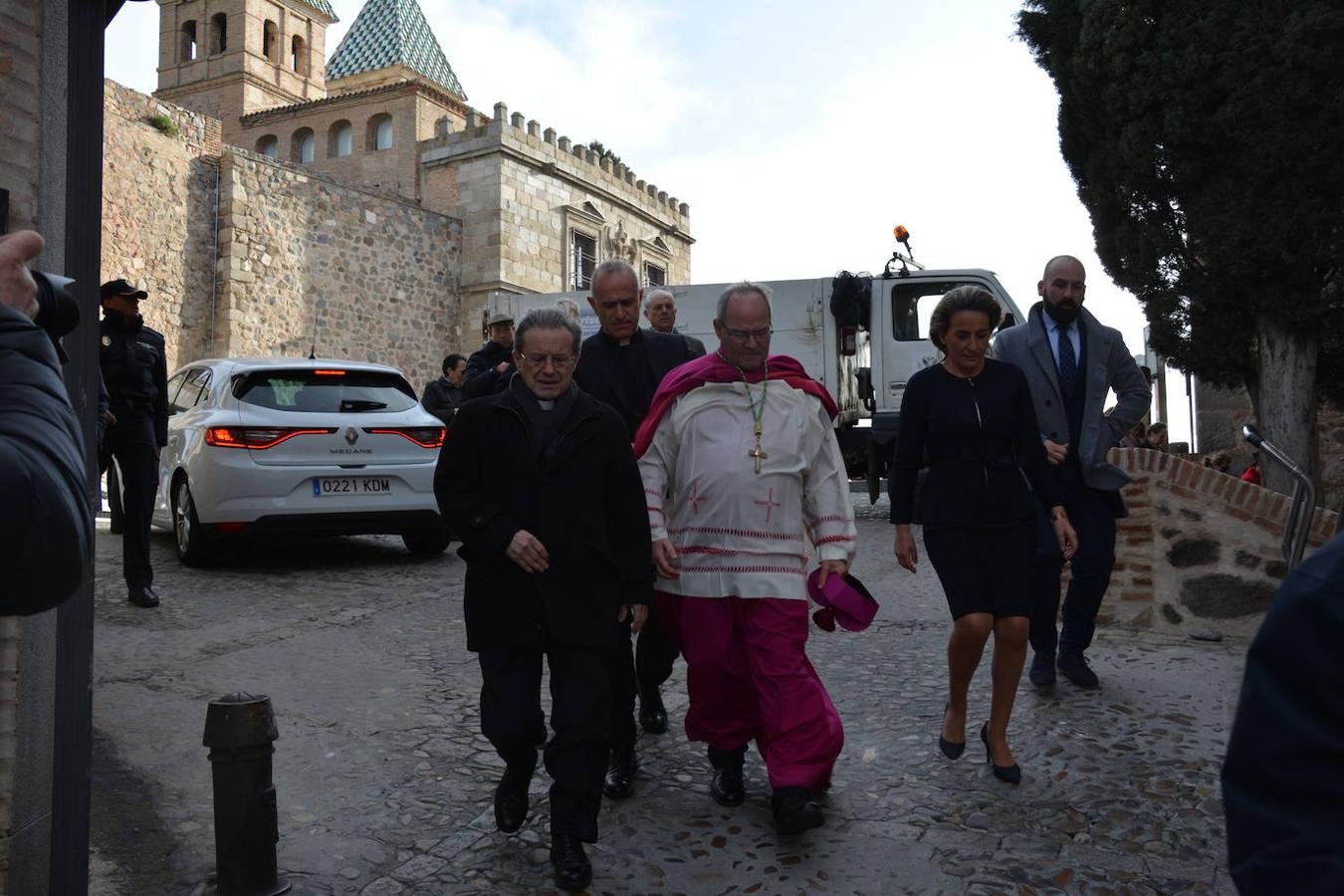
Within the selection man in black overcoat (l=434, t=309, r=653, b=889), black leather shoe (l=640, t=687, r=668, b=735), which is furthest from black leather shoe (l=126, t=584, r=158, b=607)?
man in black overcoat (l=434, t=309, r=653, b=889)

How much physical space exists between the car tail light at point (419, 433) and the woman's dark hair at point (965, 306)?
5.02 m

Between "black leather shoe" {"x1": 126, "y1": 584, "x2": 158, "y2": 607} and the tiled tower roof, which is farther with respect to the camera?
the tiled tower roof

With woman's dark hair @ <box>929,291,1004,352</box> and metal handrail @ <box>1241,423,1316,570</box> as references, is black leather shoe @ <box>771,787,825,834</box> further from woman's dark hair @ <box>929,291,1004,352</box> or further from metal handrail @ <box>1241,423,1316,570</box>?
metal handrail @ <box>1241,423,1316,570</box>

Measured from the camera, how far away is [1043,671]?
5.28 metres

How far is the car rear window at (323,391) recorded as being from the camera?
836cm

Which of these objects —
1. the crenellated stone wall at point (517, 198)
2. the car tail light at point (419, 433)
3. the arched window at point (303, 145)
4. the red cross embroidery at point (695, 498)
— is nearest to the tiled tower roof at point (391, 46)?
the arched window at point (303, 145)

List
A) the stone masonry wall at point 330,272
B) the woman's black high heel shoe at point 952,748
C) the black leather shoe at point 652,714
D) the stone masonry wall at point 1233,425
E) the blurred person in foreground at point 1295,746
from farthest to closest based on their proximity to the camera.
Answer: the stone masonry wall at point 330,272 → the stone masonry wall at point 1233,425 → the black leather shoe at point 652,714 → the woman's black high heel shoe at point 952,748 → the blurred person in foreground at point 1295,746

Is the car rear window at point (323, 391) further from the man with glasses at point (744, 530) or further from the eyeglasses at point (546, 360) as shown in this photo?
the eyeglasses at point (546, 360)

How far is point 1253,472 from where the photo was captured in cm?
1089

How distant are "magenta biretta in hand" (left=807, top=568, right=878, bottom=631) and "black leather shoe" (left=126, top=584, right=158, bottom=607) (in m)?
4.75

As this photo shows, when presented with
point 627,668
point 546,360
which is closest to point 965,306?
point 546,360

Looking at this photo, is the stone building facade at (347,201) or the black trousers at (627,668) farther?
the stone building facade at (347,201)

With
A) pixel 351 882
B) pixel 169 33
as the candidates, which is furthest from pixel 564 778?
pixel 169 33

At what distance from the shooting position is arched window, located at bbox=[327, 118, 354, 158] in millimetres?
36031
